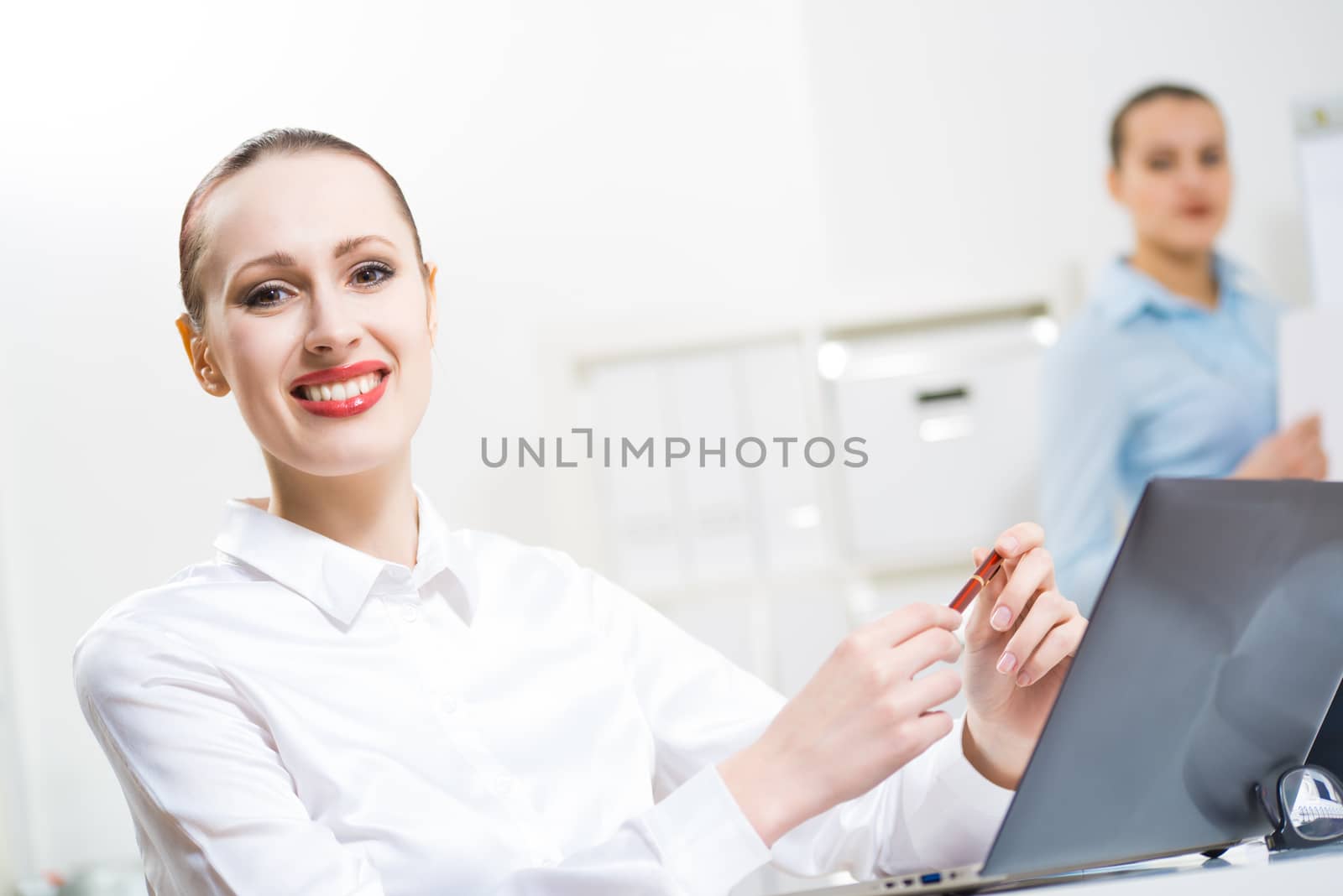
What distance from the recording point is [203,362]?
1.03 metres

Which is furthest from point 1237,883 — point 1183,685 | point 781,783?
point 781,783

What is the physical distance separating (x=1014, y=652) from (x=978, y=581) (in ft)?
0.21

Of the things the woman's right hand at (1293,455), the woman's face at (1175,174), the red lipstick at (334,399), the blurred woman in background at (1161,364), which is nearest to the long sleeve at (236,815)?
the red lipstick at (334,399)

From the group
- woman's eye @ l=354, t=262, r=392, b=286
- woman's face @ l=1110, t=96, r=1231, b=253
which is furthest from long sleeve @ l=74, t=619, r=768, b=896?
woman's face @ l=1110, t=96, r=1231, b=253

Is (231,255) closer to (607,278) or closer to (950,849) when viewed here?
(950,849)

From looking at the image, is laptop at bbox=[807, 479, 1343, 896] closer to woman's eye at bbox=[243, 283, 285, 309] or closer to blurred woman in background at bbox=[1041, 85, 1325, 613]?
woman's eye at bbox=[243, 283, 285, 309]

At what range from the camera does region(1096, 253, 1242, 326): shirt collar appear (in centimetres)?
245

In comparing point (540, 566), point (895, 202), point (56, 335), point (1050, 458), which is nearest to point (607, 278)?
point (895, 202)

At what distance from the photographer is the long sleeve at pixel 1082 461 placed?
230cm

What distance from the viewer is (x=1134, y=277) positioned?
2.48 metres

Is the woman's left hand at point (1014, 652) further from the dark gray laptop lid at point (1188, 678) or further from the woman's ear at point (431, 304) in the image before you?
the woman's ear at point (431, 304)

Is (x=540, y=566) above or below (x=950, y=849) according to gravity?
above

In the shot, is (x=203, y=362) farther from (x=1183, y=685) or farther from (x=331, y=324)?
(x=1183, y=685)

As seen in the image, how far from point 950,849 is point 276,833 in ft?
1.53
